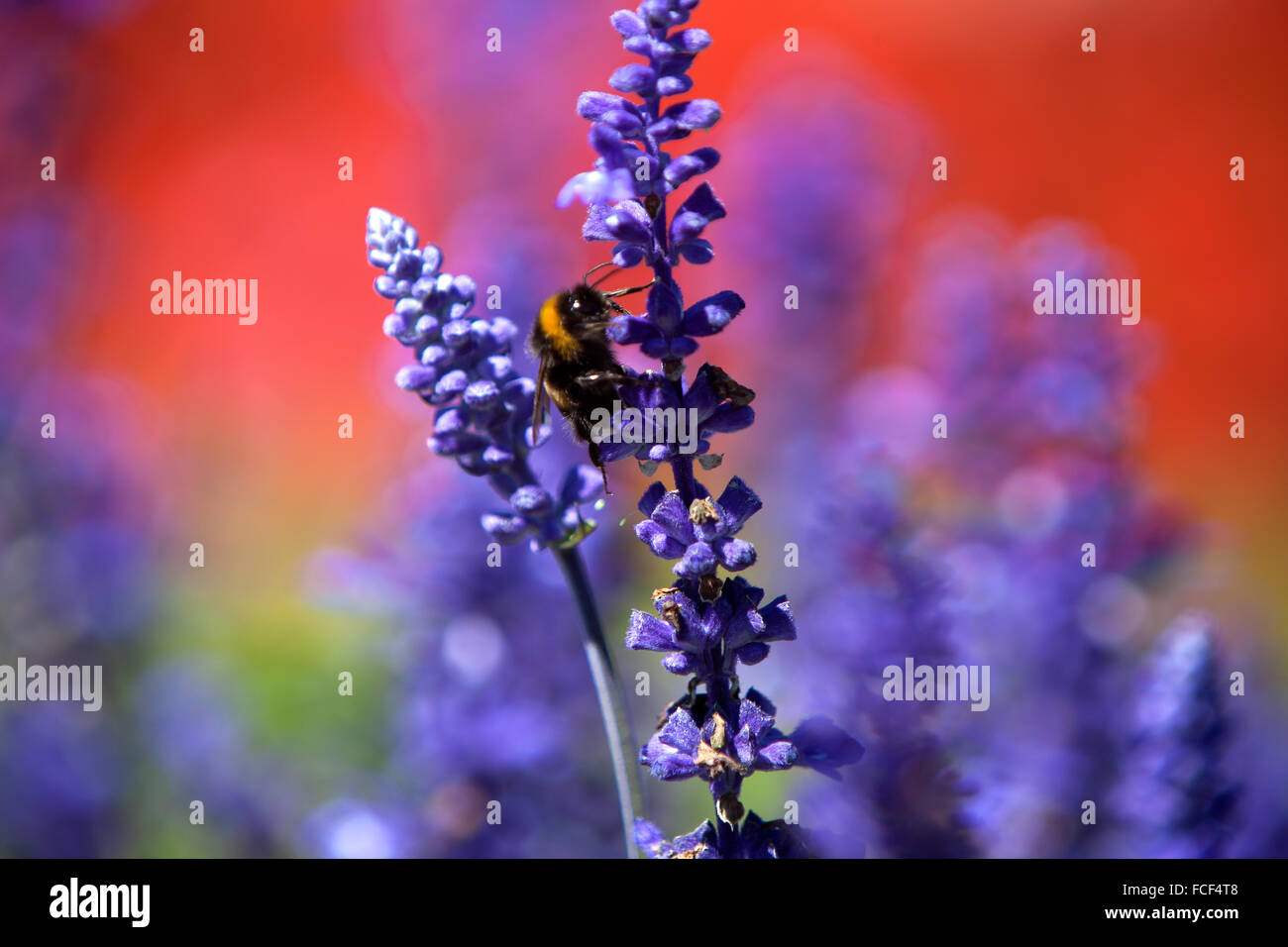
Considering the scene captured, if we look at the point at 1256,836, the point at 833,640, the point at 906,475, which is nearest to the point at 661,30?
the point at 833,640

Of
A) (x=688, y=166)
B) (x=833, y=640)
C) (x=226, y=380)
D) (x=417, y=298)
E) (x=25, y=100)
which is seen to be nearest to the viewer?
(x=688, y=166)

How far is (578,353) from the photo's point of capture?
2.21 metres

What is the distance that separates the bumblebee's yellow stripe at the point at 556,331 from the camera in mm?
2219

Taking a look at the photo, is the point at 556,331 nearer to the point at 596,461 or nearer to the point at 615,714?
the point at 596,461

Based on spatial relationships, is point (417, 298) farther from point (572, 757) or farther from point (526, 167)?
point (526, 167)

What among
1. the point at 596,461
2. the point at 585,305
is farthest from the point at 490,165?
the point at 596,461

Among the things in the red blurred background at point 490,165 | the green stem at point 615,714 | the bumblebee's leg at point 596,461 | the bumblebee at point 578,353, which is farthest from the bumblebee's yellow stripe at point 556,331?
the red blurred background at point 490,165

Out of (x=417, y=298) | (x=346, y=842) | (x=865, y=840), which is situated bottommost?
(x=346, y=842)

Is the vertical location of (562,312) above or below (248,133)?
below

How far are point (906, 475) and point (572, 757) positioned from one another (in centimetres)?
129

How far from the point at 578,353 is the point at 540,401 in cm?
12

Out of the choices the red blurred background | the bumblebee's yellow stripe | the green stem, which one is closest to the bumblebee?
the bumblebee's yellow stripe

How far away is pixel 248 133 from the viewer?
26.2ft

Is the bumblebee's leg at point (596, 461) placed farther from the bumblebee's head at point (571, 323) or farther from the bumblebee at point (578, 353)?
the bumblebee's head at point (571, 323)
